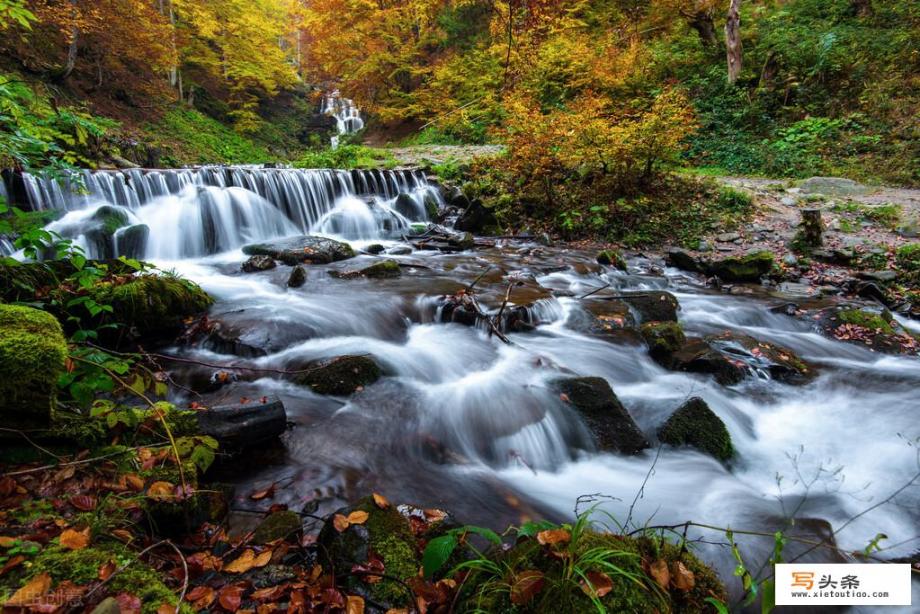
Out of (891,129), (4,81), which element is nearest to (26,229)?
(4,81)

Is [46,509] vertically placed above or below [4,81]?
below

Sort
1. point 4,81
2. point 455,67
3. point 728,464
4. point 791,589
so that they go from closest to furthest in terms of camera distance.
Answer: point 791,589 < point 4,81 < point 728,464 < point 455,67

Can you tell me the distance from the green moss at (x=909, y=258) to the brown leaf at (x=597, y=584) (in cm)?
965

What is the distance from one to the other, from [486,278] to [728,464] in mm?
5177

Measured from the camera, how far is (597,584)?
157 cm

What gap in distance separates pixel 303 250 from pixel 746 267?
8.67 metres

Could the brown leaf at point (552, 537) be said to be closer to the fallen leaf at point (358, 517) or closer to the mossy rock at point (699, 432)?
the fallen leaf at point (358, 517)

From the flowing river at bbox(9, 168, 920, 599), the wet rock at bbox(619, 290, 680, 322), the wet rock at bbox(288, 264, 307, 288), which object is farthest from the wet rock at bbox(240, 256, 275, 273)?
the wet rock at bbox(619, 290, 680, 322)

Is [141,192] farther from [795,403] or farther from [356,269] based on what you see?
[795,403]

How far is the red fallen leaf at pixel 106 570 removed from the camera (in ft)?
5.16

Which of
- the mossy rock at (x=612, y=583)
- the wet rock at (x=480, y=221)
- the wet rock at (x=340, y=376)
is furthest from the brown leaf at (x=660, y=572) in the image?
the wet rock at (x=480, y=221)

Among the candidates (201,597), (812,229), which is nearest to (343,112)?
(812,229)

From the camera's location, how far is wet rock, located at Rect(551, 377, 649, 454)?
152 inches

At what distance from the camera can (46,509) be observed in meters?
1.93
